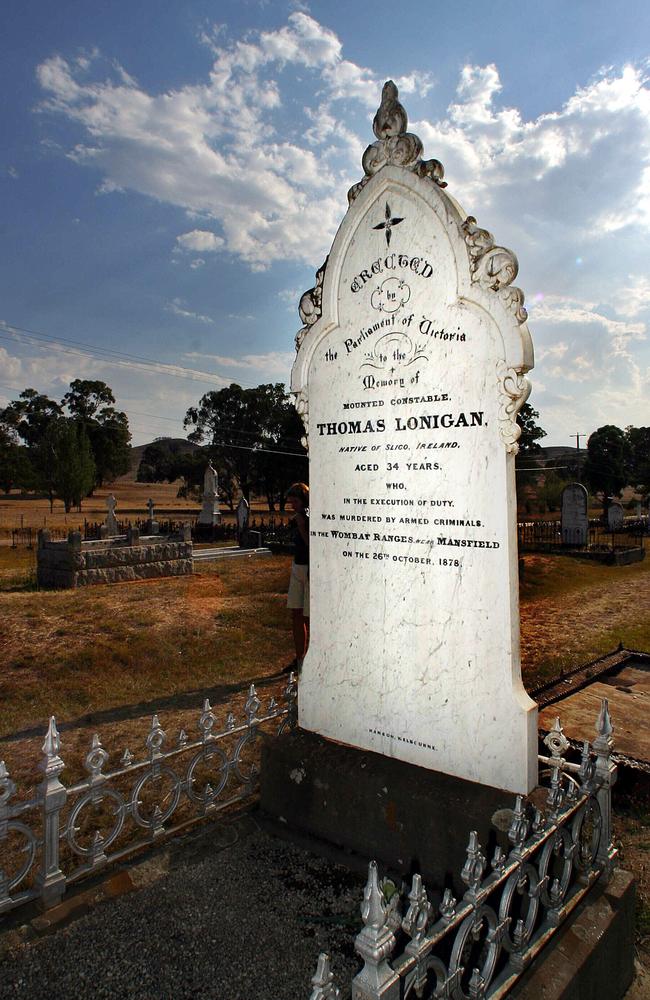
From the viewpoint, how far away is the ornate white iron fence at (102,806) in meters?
2.91

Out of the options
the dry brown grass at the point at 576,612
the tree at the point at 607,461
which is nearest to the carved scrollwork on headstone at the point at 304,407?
the dry brown grass at the point at 576,612

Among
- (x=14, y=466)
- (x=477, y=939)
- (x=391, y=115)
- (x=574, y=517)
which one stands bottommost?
(x=477, y=939)

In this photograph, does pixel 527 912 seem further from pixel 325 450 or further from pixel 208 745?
pixel 325 450

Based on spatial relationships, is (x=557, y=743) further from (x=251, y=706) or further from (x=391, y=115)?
(x=391, y=115)

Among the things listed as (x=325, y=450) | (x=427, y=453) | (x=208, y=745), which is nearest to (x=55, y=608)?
(x=208, y=745)

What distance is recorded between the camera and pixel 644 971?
2.74m

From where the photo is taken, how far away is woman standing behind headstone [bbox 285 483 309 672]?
19.1 ft

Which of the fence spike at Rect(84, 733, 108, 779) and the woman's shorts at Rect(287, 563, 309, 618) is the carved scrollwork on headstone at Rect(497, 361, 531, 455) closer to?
the fence spike at Rect(84, 733, 108, 779)

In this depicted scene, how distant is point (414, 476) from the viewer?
3.21 meters

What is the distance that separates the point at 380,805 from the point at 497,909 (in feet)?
3.04

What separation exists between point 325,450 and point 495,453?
113 cm

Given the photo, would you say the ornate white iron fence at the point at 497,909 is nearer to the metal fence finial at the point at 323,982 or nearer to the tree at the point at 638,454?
the metal fence finial at the point at 323,982

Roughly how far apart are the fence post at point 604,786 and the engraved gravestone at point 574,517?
18060 millimetres

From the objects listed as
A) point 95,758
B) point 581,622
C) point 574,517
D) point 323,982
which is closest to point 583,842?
point 323,982
